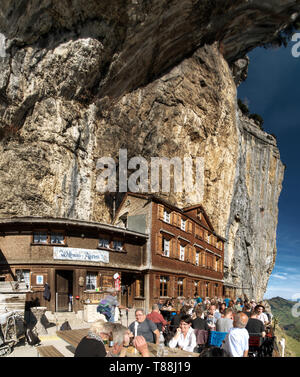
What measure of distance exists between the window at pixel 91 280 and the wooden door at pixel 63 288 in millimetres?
1108

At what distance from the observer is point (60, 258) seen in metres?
21.3

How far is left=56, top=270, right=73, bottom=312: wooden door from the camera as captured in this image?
21766mm

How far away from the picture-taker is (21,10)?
93.5 ft

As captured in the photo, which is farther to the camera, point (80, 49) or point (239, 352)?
point (80, 49)

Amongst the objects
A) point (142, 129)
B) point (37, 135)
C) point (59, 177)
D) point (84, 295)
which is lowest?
point (84, 295)

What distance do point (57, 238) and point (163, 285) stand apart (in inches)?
398

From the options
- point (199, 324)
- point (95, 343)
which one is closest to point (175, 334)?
point (199, 324)

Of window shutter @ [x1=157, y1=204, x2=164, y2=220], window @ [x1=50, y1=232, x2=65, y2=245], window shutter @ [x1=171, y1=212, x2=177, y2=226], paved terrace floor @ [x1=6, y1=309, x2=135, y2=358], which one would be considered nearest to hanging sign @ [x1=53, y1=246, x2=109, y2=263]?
window @ [x1=50, y1=232, x2=65, y2=245]

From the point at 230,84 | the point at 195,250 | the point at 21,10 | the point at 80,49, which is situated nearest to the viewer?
the point at 21,10

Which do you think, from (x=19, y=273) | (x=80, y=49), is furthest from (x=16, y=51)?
(x=19, y=273)

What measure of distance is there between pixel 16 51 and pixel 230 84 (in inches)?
1299

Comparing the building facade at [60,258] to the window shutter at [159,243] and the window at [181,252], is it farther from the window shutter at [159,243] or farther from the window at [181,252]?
the window at [181,252]

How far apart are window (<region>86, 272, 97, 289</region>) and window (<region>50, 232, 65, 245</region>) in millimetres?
2824

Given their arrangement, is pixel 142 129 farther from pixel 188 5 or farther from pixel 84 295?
pixel 84 295
